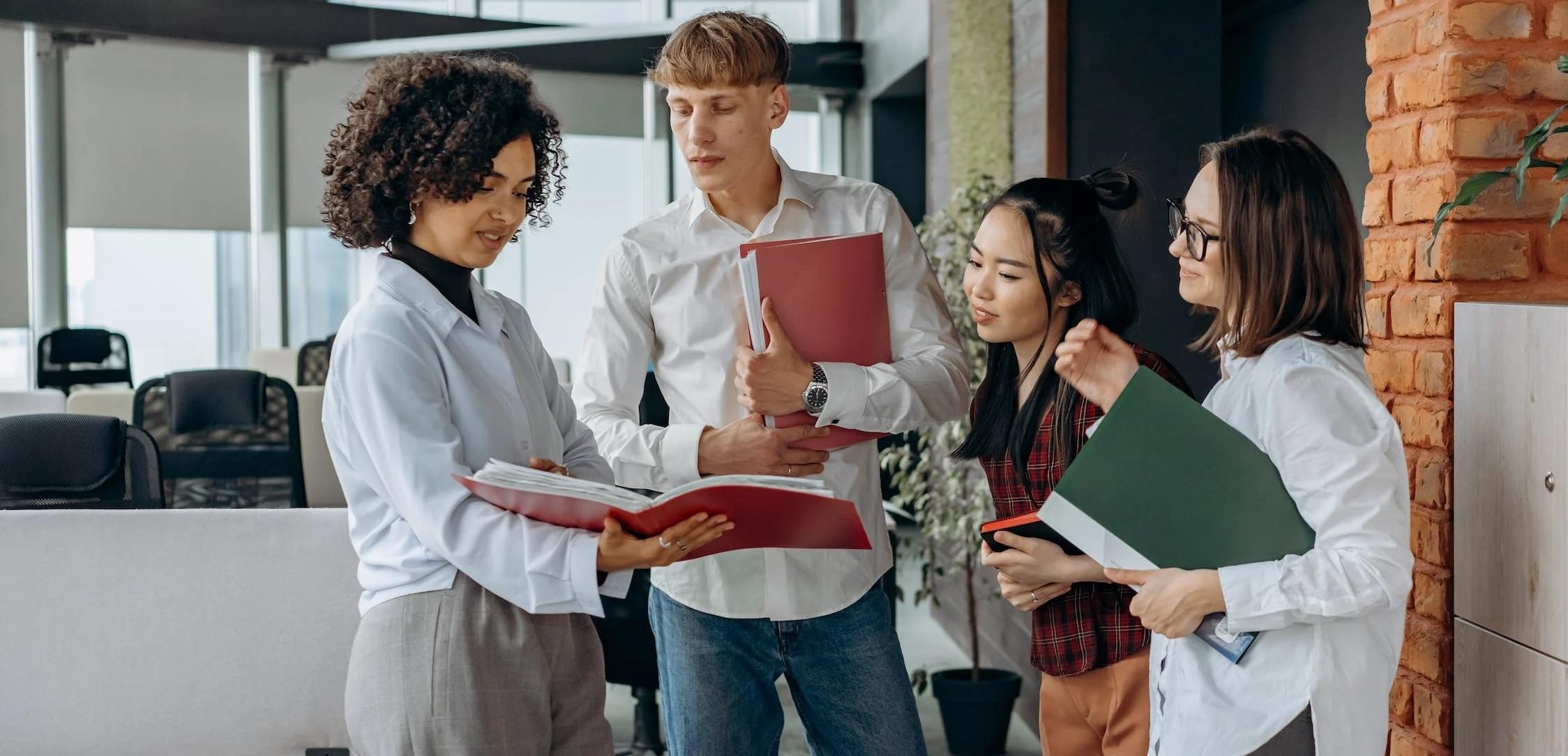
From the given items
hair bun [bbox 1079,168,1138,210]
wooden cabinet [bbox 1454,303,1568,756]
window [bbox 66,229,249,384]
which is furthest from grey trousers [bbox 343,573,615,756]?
window [bbox 66,229,249,384]

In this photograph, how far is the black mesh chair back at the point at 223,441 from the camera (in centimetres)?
420

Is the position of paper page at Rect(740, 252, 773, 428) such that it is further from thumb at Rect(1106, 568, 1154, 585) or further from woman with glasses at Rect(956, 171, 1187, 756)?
thumb at Rect(1106, 568, 1154, 585)

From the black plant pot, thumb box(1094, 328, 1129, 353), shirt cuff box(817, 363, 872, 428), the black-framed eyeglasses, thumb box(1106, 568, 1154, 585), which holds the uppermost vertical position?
the black-framed eyeglasses

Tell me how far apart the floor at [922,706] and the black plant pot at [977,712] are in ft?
0.20

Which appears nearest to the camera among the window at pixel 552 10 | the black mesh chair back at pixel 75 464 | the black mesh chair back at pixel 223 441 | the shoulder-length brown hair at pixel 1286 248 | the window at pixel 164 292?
the shoulder-length brown hair at pixel 1286 248

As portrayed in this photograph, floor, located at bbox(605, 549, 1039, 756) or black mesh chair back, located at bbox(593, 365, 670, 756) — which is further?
floor, located at bbox(605, 549, 1039, 756)

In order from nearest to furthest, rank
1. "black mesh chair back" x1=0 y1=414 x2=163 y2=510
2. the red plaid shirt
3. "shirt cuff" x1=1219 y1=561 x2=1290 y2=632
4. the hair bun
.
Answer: "shirt cuff" x1=1219 y1=561 x2=1290 y2=632
the red plaid shirt
the hair bun
"black mesh chair back" x1=0 y1=414 x2=163 y2=510

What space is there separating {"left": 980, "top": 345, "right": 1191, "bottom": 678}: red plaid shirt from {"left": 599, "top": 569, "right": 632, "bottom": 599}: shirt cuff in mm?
663

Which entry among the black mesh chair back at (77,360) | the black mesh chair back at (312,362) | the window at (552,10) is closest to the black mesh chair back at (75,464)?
the black mesh chair back at (312,362)

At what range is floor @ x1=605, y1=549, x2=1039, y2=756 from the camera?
3832 millimetres

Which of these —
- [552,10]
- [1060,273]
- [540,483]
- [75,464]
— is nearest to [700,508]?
[540,483]

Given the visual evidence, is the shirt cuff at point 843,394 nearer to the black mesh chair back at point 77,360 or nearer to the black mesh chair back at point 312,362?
the black mesh chair back at point 312,362

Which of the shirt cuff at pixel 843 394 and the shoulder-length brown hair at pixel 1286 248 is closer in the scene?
the shoulder-length brown hair at pixel 1286 248

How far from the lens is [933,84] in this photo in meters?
5.41
